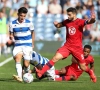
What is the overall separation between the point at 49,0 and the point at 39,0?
622mm

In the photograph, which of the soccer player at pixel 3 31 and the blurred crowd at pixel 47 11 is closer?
the soccer player at pixel 3 31

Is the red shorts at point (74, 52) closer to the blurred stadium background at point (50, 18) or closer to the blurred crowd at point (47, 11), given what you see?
the blurred stadium background at point (50, 18)

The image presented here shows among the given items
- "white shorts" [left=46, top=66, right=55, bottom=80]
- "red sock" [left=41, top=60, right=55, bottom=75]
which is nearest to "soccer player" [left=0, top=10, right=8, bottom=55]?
"white shorts" [left=46, top=66, right=55, bottom=80]

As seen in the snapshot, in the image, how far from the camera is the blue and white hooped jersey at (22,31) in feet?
42.0

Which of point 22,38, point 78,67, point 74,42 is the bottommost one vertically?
point 78,67

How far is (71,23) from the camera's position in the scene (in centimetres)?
1287

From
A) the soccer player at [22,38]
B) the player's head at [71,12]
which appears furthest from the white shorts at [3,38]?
the player's head at [71,12]

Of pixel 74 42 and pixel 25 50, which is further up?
pixel 74 42

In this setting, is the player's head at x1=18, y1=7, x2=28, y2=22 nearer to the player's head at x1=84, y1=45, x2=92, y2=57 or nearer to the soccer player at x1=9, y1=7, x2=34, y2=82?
the soccer player at x1=9, y1=7, x2=34, y2=82

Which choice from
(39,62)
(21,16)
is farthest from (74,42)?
(21,16)

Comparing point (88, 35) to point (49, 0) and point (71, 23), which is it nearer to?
point (49, 0)

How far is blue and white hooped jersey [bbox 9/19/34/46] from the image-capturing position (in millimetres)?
12789

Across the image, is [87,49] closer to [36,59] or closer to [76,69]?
[76,69]

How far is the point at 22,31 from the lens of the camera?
12797mm
